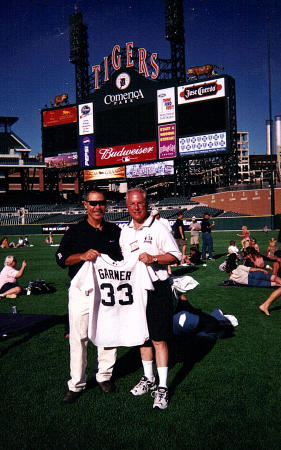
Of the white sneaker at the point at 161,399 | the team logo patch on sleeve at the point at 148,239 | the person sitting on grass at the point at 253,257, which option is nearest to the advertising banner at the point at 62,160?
the person sitting on grass at the point at 253,257

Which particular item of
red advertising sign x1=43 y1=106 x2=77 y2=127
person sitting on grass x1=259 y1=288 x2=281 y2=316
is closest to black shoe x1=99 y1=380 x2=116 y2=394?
person sitting on grass x1=259 y1=288 x2=281 y2=316

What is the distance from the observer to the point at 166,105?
40094mm

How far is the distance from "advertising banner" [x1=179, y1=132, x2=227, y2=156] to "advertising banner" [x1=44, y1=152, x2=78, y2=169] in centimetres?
1499

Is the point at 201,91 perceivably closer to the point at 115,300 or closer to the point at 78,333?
the point at 115,300

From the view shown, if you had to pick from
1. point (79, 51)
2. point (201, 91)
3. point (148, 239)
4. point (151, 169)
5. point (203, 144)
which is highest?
point (79, 51)

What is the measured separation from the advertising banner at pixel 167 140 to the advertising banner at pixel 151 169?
1105 mm

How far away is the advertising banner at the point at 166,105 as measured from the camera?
39809mm

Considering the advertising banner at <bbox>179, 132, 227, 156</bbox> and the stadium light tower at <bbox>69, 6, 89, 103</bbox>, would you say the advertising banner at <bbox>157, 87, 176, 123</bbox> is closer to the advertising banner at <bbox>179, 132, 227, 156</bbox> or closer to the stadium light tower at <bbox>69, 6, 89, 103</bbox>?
the advertising banner at <bbox>179, 132, 227, 156</bbox>

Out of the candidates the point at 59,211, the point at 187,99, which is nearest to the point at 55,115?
the point at 59,211

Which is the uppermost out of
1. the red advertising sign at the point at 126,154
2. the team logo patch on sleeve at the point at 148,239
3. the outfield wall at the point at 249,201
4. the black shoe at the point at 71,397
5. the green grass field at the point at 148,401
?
the red advertising sign at the point at 126,154

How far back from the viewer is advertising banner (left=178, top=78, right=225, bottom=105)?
124ft

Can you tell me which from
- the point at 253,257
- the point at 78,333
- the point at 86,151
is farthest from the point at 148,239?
the point at 86,151

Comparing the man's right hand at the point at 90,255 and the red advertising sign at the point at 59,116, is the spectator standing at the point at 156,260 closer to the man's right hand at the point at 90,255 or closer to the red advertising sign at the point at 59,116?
the man's right hand at the point at 90,255

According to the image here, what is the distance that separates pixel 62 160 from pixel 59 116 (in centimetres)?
587
